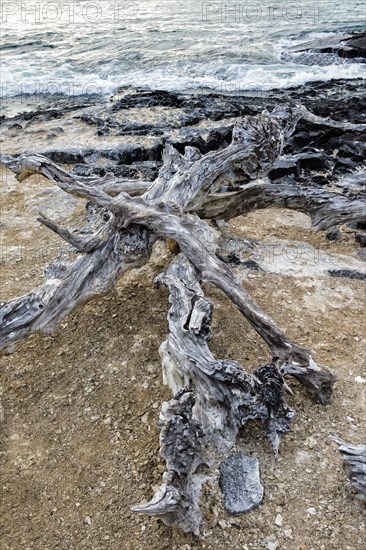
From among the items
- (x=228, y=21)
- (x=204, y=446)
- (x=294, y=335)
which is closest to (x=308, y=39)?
(x=228, y=21)

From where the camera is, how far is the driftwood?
3417 mm

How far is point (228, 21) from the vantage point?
106 feet

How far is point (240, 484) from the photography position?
11.4ft

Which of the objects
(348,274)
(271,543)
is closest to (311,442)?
(271,543)

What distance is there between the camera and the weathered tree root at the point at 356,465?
3339 millimetres

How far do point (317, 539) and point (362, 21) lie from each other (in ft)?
107

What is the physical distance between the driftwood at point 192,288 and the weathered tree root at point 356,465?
0.47m

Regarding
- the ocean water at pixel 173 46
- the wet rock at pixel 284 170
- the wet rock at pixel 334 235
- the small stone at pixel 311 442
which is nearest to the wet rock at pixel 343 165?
the wet rock at pixel 284 170

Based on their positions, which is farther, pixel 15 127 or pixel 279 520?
pixel 15 127

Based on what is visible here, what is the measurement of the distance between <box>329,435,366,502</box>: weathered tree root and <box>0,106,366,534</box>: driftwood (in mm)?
466

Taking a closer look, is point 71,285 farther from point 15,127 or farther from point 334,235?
point 15,127

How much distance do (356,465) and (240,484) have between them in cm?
78

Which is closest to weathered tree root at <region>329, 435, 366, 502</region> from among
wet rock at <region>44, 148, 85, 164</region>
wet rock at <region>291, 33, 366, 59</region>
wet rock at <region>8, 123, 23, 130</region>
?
wet rock at <region>44, 148, 85, 164</region>

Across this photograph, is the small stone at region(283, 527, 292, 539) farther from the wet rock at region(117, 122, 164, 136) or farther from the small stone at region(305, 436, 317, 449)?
the wet rock at region(117, 122, 164, 136)
